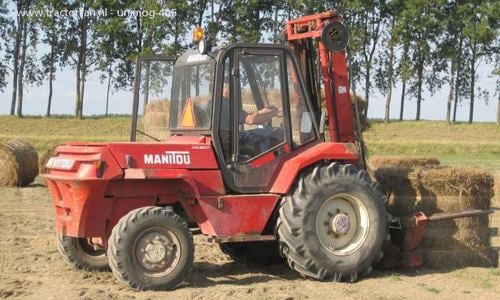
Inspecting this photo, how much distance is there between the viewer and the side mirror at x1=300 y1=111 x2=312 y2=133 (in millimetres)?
8352

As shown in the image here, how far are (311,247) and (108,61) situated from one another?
45333 mm

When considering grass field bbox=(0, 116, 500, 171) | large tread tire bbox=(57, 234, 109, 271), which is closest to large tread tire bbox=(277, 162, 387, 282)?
large tread tire bbox=(57, 234, 109, 271)

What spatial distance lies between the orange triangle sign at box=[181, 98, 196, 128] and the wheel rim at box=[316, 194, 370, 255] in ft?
5.40

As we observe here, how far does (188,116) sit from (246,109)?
0.68m

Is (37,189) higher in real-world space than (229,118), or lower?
lower

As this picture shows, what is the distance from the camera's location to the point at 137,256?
7.50m

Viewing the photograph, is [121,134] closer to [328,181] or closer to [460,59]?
[460,59]

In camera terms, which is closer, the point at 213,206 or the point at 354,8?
the point at 213,206

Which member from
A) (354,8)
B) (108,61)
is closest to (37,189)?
(108,61)

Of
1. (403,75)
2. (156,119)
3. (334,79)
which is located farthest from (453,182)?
(403,75)

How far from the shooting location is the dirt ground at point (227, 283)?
7.42 metres

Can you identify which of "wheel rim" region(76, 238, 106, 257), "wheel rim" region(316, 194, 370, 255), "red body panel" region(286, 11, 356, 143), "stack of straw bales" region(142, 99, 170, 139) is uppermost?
"red body panel" region(286, 11, 356, 143)

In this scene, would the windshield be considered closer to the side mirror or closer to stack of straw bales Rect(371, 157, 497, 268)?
the side mirror

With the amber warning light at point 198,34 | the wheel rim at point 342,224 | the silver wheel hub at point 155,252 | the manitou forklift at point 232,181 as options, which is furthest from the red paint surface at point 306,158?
the amber warning light at point 198,34
